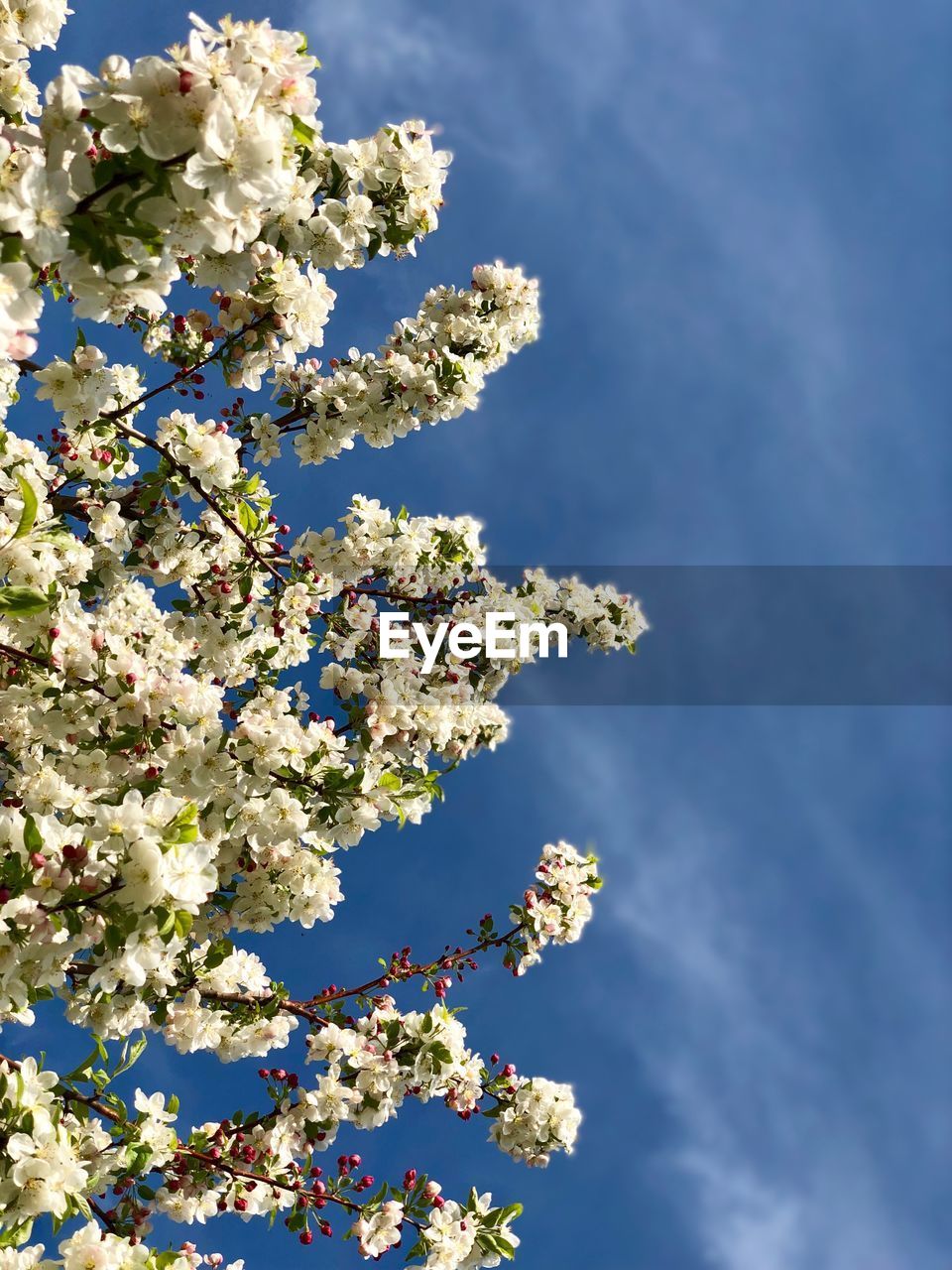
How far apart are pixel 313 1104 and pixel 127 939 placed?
9.48 feet

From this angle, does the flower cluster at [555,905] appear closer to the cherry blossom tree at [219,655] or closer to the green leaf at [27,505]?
the cherry blossom tree at [219,655]

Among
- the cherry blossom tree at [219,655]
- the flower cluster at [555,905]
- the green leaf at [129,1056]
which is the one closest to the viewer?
the cherry blossom tree at [219,655]

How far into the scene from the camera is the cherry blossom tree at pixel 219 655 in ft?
8.89

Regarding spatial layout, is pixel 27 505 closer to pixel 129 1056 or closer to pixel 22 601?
pixel 22 601

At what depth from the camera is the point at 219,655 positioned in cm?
636

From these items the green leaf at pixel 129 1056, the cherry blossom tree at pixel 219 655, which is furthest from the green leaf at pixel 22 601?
the green leaf at pixel 129 1056

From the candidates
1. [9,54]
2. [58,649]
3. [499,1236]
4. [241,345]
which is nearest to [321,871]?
[58,649]

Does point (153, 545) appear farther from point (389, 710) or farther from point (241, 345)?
point (389, 710)

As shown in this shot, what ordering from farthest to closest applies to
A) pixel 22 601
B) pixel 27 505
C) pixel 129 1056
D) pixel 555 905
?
pixel 555 905
pixel 129 1056
pixel 22 601
pixel 27 505

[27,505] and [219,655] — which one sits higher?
[219,655]

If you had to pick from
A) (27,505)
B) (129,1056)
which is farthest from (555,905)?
(27,505)

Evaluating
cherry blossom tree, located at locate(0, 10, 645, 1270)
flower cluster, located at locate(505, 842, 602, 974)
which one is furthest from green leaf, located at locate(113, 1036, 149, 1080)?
flower cluster, located at locate(505, 842, 602, 974)

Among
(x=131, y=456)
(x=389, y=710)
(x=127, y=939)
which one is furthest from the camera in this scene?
(x=131, y=456)

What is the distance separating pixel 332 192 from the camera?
523 cm
